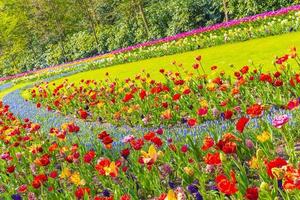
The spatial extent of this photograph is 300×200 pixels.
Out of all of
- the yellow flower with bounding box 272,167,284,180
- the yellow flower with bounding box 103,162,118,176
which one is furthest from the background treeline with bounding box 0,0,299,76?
the yellow flower with bounding box 272,167,284,180

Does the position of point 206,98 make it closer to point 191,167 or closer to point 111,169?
point 191,167

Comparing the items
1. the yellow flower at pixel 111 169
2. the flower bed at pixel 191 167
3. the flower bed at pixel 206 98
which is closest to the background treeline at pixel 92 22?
the flower bed at pixel 206 98

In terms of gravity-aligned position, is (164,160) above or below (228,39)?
above

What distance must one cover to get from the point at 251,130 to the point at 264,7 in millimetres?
24599

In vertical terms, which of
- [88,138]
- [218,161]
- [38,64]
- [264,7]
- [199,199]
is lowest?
[38,64]

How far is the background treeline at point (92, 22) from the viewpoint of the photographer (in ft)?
108

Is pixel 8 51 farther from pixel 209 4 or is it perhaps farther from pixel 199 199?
pixel 199 199

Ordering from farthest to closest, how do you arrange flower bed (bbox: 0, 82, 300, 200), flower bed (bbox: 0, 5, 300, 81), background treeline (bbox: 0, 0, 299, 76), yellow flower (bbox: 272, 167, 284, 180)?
background treeline (bbox: 0, 0, 299, 76) → flower bed (bbox: 0, 5, 300, 81) → flower bed (bbox: 0, 82, 300, 200) → yellow flower (bbox: 272, 167, 284, 180)

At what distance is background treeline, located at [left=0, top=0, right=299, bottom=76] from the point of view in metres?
32.8

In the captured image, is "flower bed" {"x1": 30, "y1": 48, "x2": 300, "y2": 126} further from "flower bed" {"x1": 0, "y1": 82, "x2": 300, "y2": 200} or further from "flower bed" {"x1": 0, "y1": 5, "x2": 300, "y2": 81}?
"flower bed" {"x1": 0, "y1": 5, "x2": 300, "y2": 81}

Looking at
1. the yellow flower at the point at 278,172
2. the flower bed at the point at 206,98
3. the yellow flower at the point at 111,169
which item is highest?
the yellow flower at the point at 278,172

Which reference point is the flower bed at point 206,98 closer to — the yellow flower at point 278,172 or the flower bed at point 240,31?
the yellow flower at point 278,172

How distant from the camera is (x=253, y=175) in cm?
457

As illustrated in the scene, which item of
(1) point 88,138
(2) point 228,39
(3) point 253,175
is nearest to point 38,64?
(2) point 228,39
